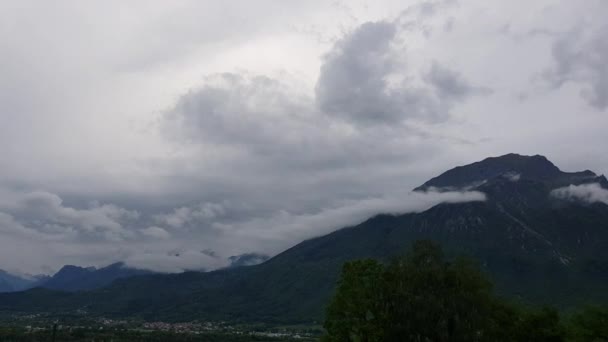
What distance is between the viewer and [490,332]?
5634cm

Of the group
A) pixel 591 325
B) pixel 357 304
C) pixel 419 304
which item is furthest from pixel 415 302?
pixel 591 325

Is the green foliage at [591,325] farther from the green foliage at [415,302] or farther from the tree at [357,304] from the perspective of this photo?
the tree at [357,304]

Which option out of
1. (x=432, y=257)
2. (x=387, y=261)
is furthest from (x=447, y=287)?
(x=387, y=261)

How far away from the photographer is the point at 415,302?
53906mm

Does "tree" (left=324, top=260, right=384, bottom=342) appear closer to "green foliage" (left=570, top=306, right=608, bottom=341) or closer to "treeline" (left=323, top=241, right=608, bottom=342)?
"treeline" (left=323, top=241, right=608, bottom=342)

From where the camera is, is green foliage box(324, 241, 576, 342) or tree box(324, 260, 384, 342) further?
tree box(324, 260, 384, 342)

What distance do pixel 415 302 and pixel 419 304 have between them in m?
0.41

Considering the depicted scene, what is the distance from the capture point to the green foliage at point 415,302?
53.4 metres

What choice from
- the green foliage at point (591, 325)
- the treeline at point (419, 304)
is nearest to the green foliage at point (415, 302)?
the treeline at point (419, 304)

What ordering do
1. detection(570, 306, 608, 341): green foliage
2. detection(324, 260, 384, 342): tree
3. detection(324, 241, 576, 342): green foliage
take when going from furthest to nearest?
detection(570, 306, 608, 341): green foliage, detection(324, 260, 384, 342): tree, detection(324, 241, 576, 342): green foliage

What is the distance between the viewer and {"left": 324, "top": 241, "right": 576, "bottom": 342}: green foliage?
175 feet

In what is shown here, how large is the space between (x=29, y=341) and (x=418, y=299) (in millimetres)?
175185

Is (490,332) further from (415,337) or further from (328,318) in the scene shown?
(328,318)

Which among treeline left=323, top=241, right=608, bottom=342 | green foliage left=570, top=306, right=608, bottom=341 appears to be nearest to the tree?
treeline left=323, top=241, right=608, bottom=342
